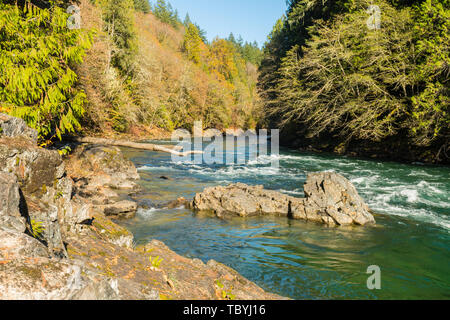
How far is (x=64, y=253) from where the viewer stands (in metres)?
2.75

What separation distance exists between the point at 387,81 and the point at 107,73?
20.9 metres

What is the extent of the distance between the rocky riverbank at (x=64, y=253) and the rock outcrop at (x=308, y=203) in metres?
4.66

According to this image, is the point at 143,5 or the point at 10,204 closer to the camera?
the point at 10,204

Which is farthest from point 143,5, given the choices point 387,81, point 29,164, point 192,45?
point 29,164

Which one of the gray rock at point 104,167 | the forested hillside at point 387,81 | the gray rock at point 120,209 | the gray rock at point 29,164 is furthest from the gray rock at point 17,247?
the forested hillside at point 387,81

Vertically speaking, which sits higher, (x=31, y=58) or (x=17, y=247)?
(x=31, y=58)

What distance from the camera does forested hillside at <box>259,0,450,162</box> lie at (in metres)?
16.4

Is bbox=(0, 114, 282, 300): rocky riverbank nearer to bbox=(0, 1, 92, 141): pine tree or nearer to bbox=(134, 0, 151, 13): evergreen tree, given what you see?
bbox=(0, 1, 92, 141): pine tree

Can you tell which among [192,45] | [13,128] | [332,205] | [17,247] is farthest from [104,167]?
[192,45]

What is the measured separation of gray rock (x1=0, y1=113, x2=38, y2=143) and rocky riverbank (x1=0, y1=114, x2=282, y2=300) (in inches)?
0.5

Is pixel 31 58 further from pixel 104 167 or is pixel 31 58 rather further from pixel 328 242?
pixel 328 242

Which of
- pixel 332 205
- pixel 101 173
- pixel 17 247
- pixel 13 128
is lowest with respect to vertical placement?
pixel 332 205

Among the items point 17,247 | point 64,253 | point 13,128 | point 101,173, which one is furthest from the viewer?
point 101,173

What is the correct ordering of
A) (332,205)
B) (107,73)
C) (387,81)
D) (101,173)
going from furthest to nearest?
Result: 1. (107,73)
2. (387,81)
3. (101,173)
4. (332,205)
